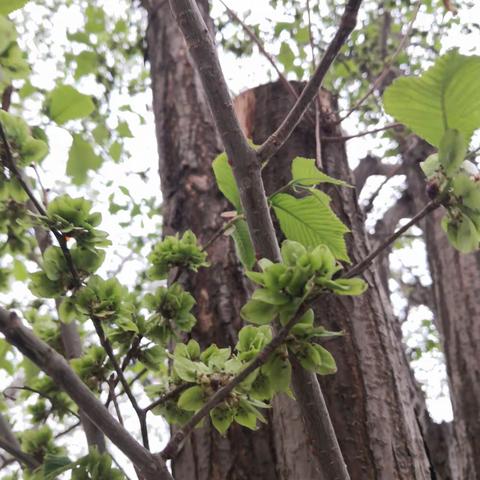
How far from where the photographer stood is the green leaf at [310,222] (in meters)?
0.71

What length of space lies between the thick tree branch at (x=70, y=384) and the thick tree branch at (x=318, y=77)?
301 millimetres

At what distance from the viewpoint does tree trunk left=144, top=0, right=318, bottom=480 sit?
3.43 ft

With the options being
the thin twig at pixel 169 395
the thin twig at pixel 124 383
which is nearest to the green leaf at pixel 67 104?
the thin twig at pixel 124 383

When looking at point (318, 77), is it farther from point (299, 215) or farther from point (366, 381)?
point (366, 381)

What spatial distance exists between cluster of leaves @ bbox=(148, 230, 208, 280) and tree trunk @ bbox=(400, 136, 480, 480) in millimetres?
1204

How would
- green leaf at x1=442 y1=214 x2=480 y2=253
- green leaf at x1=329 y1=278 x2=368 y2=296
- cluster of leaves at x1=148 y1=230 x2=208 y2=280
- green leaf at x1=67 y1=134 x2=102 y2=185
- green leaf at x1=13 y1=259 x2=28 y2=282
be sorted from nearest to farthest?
green leaf at x1=329 y1=278 x2=368 y2=296 → green leaf at x1=442 y1=214 x2=480 y2=253 → cluster of leaves at x1=148 y1=230 x2=208 y2=280 → green leaf at x1=67 y1=134 x2=102 y2=185 → green leaf at x1=13 y1=259 x2=28 y2=282

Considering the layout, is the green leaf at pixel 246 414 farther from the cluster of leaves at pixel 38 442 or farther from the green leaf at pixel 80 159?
the green leaf at pixel 80 159

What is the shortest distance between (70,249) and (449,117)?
0.49 m

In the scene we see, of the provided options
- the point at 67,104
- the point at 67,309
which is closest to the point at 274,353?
the point at 67,309

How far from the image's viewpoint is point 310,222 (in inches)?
28.3

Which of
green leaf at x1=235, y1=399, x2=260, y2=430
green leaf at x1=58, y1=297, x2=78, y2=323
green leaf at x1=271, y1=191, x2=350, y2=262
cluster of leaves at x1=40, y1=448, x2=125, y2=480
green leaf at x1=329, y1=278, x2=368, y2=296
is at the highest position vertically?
green leaf at x1=271, y1=191, x2=350, y2=262

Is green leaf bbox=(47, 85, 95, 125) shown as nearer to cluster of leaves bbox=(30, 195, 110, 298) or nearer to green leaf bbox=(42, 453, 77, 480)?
cluster of leaves bbox=(30, 195, 110, 298)

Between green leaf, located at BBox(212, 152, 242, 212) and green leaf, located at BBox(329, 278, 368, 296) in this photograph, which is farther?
green leaf, located at BBox(212, 152, 242, 212)

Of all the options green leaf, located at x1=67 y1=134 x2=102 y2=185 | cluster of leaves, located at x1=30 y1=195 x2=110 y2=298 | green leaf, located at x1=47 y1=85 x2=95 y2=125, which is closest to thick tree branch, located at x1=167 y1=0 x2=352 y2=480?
cluster of leaves, located at x1=30 y1=195 x2=110 y2=298
